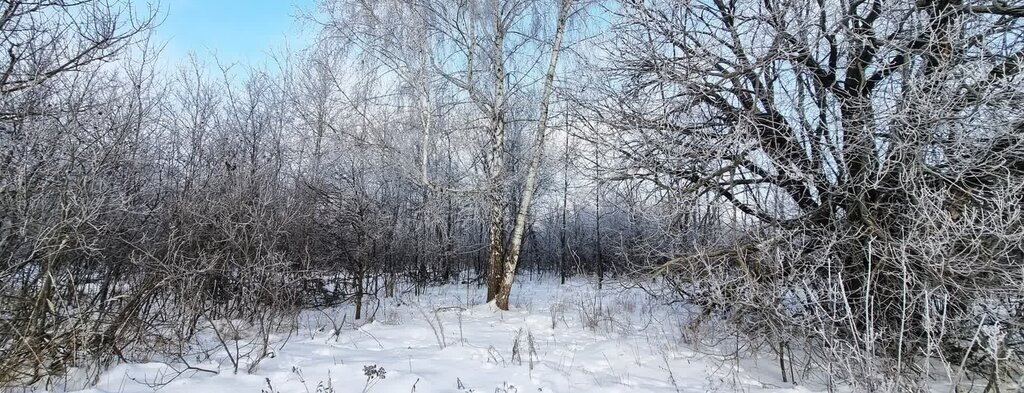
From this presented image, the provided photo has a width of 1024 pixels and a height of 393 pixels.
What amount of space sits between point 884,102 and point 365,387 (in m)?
4.62

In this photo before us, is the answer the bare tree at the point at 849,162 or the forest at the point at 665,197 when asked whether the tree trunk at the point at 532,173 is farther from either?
the bare tree at the point at 849,162

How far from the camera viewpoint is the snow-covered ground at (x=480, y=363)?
367 cm

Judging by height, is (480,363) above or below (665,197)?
below

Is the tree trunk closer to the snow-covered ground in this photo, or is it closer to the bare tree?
the snow-covered ground

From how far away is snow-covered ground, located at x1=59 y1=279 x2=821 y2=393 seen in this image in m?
3.67

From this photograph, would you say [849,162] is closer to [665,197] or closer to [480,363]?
[665,197]

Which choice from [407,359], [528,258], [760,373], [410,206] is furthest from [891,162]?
[528,258]

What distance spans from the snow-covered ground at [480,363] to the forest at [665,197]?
13 centimetres

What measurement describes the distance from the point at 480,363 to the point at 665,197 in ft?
8.57

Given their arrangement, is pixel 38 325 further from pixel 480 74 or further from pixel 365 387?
pixel 480 74

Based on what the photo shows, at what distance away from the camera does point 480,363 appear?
4477 millimetres

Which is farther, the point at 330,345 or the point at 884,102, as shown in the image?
the point at 330,345

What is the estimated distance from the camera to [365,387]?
3.54m

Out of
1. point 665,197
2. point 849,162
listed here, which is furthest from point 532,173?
point 849,162
